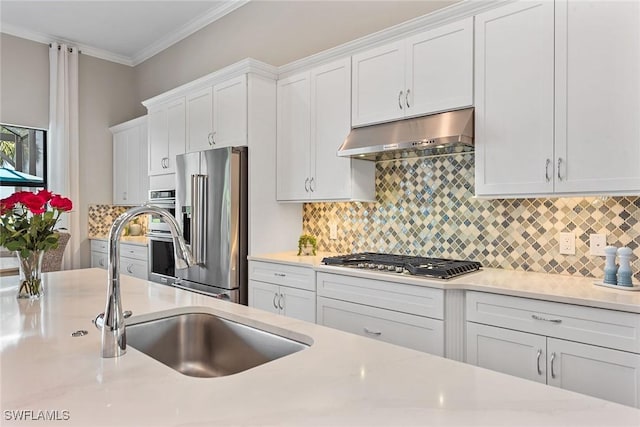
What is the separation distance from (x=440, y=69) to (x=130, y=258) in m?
3.86

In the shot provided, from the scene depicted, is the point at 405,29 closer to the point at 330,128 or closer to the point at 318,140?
the point at 330,128

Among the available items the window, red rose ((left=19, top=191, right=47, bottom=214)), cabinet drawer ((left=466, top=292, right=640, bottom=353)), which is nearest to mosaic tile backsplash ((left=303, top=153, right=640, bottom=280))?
cabinet drawer ((left=466, top=292, right=640, bottom=353))

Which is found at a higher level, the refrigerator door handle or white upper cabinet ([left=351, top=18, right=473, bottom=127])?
white upper cabinet ([left=351, top=18, right=473, bottom=127])

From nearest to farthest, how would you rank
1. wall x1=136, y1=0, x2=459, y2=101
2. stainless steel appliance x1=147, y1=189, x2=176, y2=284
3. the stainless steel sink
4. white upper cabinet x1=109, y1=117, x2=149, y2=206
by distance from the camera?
the stainless steel sink < wall x1=136, y1=0, x2=459, y2=101 < stainless steel appliance x1=147, y1=189, x2=176, y2=284 < white upper cabinet x1=109, y1=117, x2=149, y2=206

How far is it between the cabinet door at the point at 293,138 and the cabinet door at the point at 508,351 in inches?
66.3

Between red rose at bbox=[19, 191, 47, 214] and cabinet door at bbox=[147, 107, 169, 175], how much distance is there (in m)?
2.66

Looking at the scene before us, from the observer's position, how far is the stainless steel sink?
1.39m

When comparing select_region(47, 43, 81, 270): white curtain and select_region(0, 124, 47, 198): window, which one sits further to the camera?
select_region(47, 43, 81, 270): white curtain

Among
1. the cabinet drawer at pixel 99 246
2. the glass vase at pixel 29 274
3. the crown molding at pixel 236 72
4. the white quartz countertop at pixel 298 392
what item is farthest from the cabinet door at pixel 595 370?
the cabinet drawer at pixel 99 246

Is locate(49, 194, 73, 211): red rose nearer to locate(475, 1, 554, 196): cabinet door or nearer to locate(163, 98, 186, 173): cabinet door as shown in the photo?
locate(475, 1, 554, 196): cabinet door

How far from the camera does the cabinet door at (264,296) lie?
3.09 metres

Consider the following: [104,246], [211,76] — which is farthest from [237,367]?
[104,246]

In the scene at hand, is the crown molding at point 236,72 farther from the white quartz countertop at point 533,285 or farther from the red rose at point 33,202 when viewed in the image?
the red rose at point 33,202

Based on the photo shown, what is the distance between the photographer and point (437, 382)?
35.2 inches
